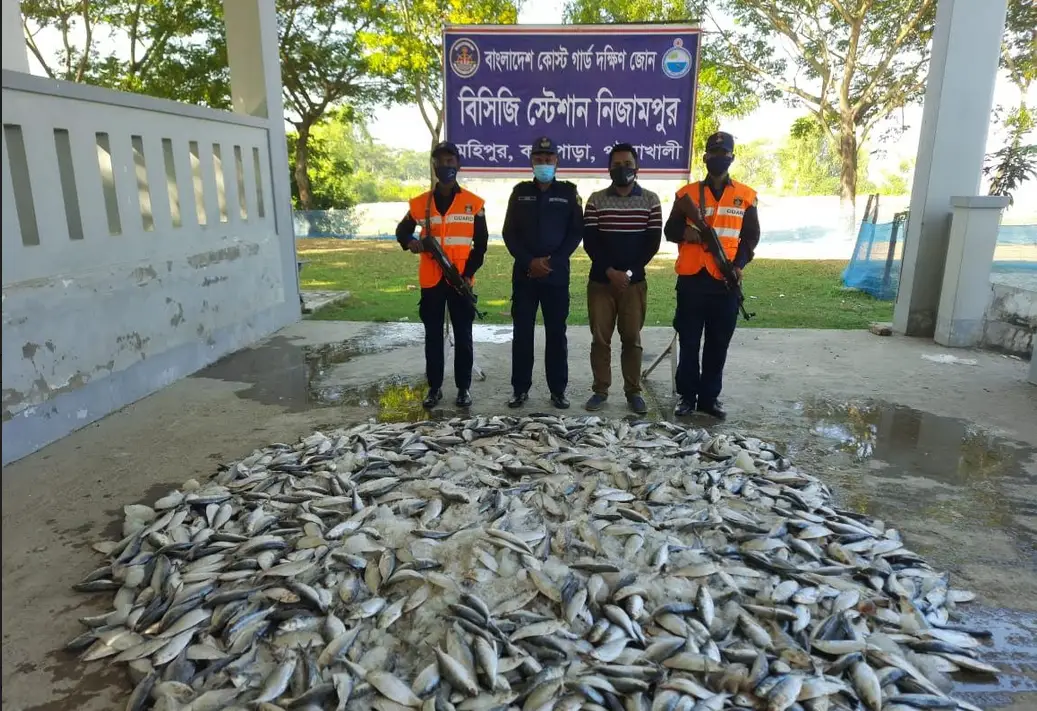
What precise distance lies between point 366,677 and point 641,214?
143 inches

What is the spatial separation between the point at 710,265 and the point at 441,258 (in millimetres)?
1960

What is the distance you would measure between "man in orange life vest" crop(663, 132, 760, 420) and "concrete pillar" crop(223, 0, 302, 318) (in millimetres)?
5070

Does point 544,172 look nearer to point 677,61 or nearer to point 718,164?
point 718,164

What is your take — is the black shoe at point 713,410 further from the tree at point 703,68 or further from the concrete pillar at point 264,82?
the tree at point 703,68

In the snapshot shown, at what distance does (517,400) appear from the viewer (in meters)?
5.28

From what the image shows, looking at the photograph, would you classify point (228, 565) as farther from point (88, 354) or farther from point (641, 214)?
point (641, 214)

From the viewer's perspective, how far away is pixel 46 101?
4.48 m

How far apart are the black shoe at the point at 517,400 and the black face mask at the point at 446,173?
1.76m

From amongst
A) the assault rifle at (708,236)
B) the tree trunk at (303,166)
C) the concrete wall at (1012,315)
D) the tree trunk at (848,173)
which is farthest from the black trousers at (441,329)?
the tree trunk at (303,166)

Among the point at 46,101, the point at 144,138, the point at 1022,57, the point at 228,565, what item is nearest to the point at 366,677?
the point at 228,565

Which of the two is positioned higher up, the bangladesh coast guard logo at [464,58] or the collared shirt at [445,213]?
the bangladesh coast guard logo at [464,58]

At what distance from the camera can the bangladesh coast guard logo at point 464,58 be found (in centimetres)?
604

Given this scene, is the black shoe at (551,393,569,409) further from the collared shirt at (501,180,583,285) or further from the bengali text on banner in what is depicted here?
the bengali text on banner

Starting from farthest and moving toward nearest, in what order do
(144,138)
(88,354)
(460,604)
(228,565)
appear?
(144,138)
(88,354)
(228,565)
(460,604)
